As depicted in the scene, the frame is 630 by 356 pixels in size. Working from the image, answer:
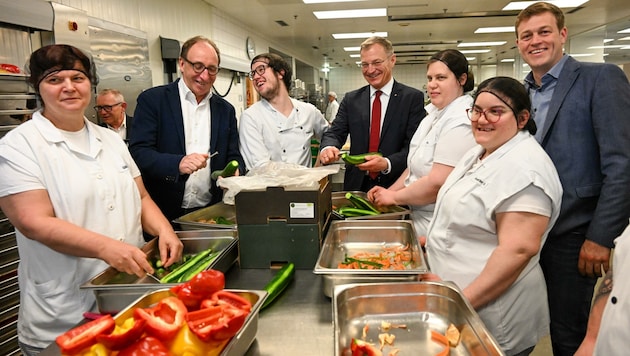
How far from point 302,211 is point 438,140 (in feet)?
2.62

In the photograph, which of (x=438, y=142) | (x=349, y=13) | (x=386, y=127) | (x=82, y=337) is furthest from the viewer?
(x=349, y=13)

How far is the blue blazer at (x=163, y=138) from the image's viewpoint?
90.3 inches

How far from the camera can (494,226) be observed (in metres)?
1.44

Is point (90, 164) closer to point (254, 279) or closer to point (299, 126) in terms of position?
point (254, 279)

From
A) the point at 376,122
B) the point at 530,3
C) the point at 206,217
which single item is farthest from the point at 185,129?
the point at 530,3

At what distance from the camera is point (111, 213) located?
1610 millimetres

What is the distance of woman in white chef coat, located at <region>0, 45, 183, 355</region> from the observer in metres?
1.39

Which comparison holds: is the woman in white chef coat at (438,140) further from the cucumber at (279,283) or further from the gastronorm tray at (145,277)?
the gastronorm tray at (145,277)

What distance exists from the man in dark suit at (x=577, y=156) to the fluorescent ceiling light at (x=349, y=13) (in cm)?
527

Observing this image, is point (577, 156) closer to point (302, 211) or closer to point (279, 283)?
point (302, 211)

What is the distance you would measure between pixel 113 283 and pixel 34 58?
853 mm

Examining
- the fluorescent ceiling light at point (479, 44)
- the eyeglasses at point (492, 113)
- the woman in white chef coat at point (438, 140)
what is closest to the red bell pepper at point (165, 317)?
the eyeglasses at point (492, 113)

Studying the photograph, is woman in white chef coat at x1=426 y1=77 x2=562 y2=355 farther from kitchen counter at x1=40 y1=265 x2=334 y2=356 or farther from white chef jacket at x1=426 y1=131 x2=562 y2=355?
kitchen counter at x1=40 y1=265 x2=334 y2=356

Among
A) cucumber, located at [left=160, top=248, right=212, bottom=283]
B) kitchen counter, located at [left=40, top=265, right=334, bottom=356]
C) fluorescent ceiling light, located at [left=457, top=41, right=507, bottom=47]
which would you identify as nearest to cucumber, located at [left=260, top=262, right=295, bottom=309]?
kitchen counter, located at [left=40, top=265, right=334, bottom=356]
